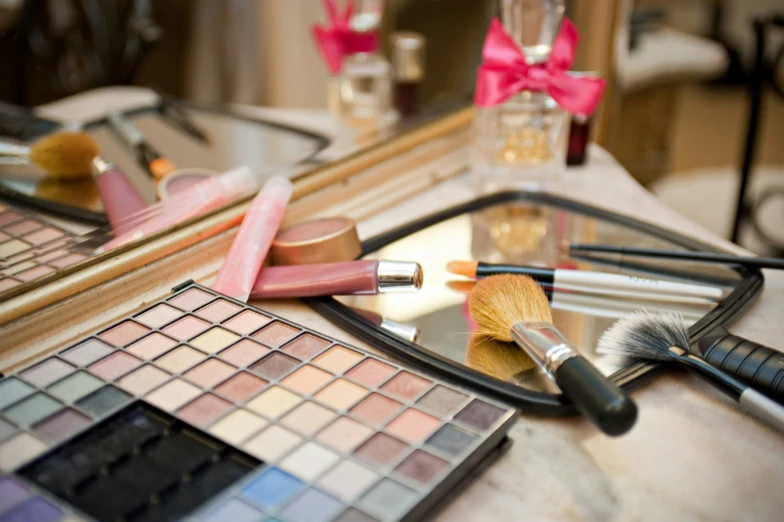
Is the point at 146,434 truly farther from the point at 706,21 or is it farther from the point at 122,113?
the point at 706,21

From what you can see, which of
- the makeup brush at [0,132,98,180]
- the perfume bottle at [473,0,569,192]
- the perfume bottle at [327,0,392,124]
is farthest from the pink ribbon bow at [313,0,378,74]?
the makeup brush at [0,132,98,180]

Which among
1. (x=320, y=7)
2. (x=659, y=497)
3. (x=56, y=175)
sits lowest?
(x=659, y=497)

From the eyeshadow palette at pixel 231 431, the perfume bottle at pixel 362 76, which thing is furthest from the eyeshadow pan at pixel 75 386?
the perfume bottle at pixel 362 76

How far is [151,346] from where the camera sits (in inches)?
17.9

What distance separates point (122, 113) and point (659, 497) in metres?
0.57

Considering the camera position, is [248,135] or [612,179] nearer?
[248,135]

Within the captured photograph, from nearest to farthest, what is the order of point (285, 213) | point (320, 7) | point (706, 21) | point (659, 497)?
point (659, 497) < point (285, 213) < point (320, 7) < point (706, 21)

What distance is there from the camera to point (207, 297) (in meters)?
0.51

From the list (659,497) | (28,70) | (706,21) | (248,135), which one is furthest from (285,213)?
(706,21)

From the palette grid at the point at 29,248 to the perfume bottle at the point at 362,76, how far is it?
340mm

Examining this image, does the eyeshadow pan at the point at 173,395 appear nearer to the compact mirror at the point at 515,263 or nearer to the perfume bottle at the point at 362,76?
the compact mirror at the point at 515,263

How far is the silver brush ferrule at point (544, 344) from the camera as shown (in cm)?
42

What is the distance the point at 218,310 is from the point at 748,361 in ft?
1.15

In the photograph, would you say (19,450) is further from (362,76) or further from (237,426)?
(362,76)
